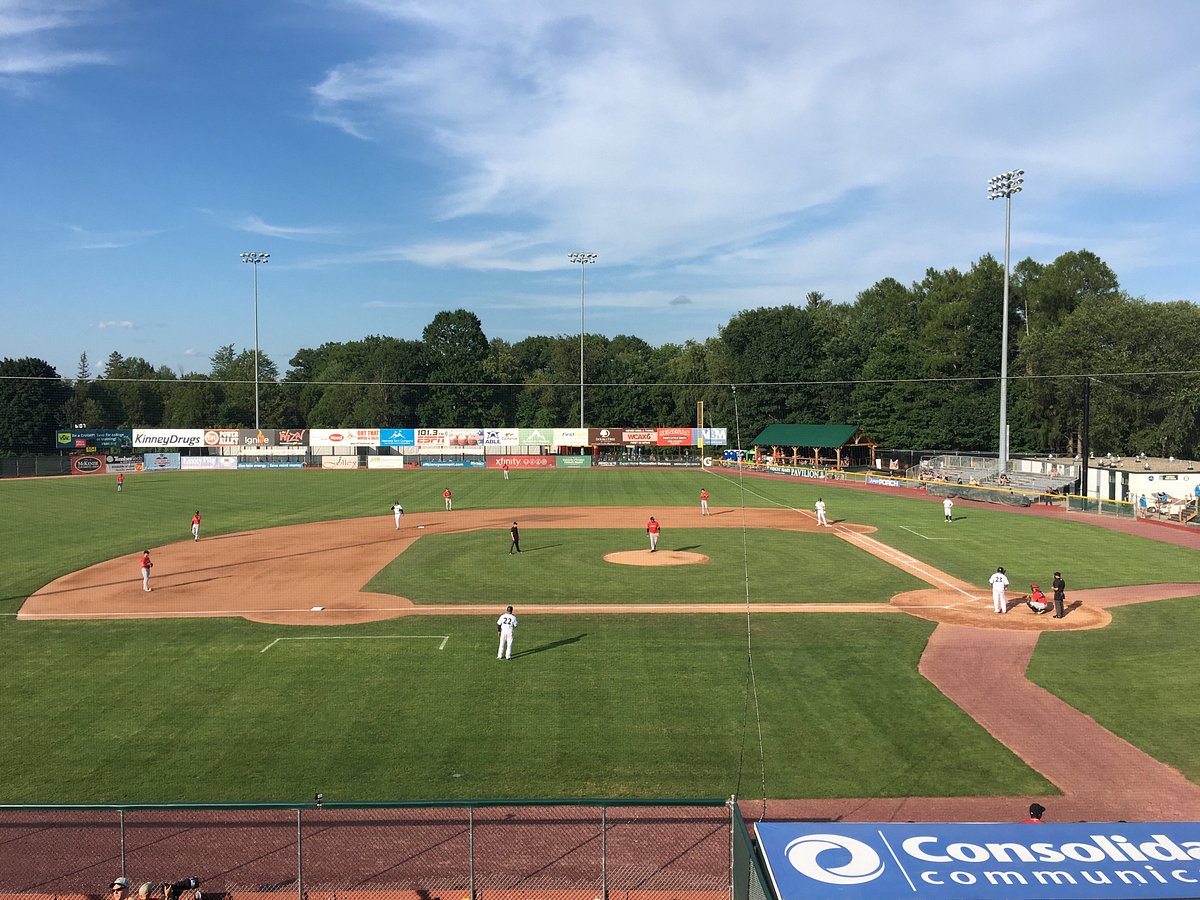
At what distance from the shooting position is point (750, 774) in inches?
516

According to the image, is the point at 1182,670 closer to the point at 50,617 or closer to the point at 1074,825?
the point at 1074,825

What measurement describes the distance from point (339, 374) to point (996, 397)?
104 m

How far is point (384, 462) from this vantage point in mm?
90375

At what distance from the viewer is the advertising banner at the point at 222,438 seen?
299ft

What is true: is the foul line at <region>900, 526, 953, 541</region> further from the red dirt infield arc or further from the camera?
the camera

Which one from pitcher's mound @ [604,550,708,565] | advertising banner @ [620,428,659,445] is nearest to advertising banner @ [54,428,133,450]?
advertising banner @ [620,428,659,445]

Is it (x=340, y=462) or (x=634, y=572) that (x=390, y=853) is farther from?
(x=340, y=462)

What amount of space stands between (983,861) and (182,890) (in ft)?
27.8

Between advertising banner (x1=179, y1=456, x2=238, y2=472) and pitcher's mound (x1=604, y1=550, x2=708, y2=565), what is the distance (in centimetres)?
7064

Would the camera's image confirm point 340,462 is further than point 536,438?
No

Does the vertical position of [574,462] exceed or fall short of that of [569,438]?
it falls short

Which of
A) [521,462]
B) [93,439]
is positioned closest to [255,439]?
[93,439]

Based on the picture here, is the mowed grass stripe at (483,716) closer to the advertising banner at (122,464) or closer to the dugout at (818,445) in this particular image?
the dugout at (818,445)

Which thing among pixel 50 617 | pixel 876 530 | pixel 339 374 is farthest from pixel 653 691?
pixel 339 374
